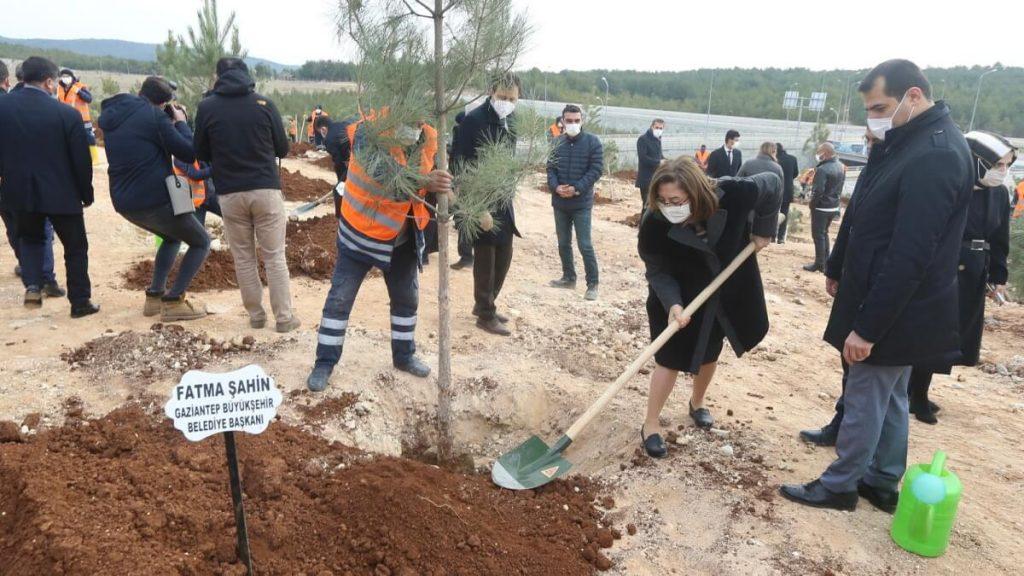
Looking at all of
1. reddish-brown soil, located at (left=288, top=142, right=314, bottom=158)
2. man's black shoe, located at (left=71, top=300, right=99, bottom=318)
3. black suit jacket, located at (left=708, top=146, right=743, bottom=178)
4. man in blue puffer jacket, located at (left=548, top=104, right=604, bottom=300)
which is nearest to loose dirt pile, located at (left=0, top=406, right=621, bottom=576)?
man's black shoe, located at (left=71, top=300, right=99, bottom=318)

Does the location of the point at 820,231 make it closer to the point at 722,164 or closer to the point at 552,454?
the point at 722,164

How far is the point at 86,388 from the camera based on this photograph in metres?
3.49

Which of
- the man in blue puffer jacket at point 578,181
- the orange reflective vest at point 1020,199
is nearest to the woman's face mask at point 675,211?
the man in blue puffer jacket at point 578,181

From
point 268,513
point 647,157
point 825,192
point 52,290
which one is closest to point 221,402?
point 268,513

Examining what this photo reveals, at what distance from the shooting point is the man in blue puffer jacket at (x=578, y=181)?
5977 millimetres

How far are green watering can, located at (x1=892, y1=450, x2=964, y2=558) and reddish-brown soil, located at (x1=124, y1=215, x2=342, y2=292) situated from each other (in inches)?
198

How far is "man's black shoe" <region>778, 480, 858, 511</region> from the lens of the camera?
2809 mm

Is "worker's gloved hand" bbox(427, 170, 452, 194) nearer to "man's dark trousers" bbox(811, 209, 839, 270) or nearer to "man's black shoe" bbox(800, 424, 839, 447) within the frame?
"man's black shoe" bbox(800, 424, 839, 447)

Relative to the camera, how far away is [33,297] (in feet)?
15.6

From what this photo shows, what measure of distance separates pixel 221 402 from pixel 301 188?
920cm

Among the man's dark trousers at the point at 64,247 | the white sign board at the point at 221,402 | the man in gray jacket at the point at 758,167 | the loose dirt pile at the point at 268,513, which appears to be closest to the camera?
the white sign board at the point at 221,402

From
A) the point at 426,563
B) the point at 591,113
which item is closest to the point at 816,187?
the point at 426,563

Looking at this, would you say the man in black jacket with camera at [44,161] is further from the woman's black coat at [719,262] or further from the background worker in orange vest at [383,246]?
the woman's black coat at [719,262]

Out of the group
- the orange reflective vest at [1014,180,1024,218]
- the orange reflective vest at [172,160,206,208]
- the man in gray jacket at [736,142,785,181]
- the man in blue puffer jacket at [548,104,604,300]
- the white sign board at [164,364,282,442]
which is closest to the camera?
the white sign board at [164,364,282,442]
